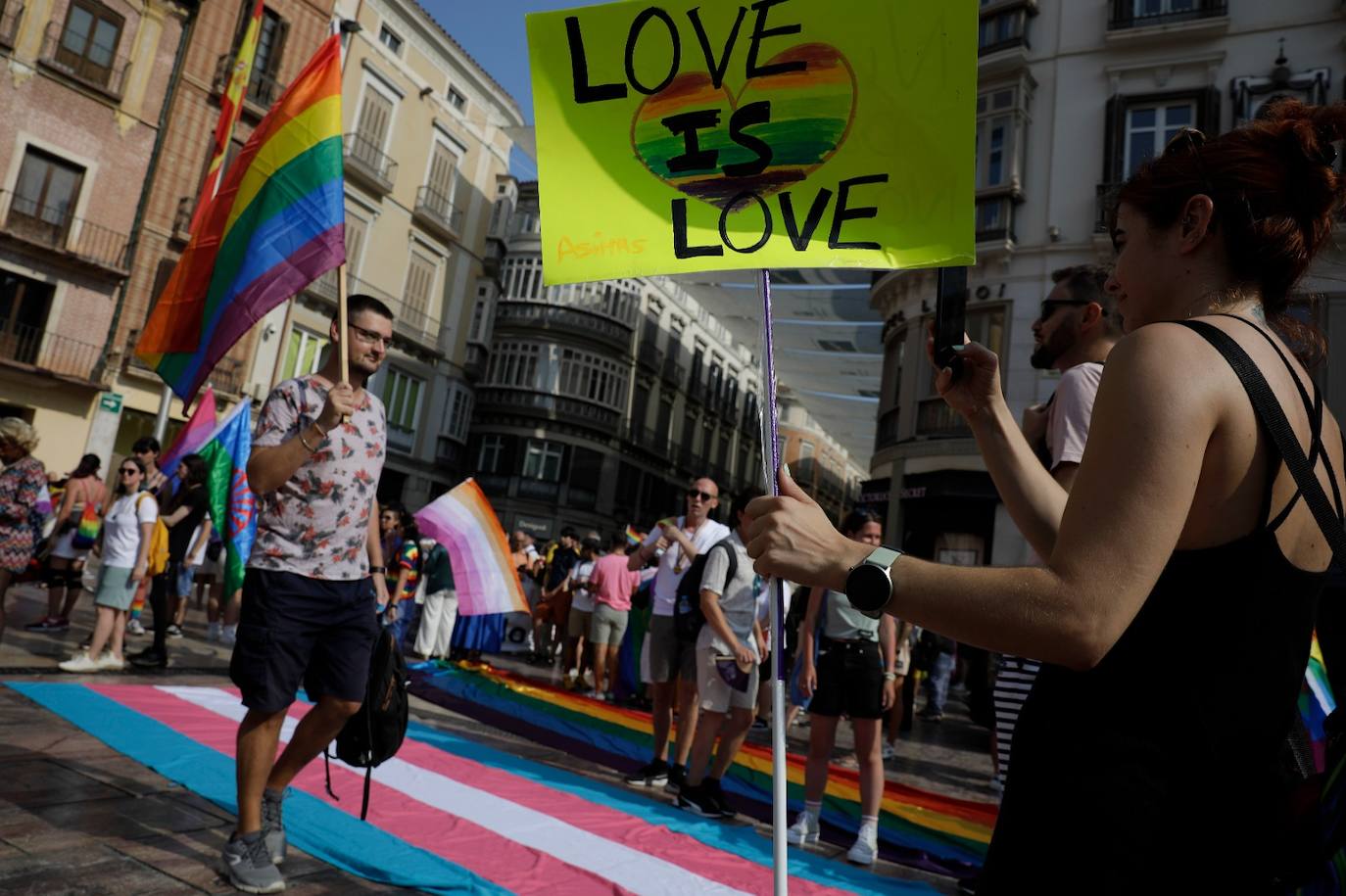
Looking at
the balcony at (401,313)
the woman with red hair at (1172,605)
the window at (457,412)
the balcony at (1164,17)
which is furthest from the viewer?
the window at (457,412)

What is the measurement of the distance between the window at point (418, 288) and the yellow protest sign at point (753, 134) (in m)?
28.2

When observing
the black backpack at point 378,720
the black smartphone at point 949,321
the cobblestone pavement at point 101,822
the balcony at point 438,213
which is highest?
the balcony at point 438,213

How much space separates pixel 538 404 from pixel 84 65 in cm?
1787

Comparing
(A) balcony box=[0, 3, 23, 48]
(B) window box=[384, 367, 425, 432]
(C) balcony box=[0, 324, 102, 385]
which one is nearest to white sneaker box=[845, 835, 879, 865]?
(C) balcony box=[0, 324, 102, 385]

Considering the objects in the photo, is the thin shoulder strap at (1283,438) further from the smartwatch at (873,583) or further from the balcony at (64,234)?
the balcony at (64,234)

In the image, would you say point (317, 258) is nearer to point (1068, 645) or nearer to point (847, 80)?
point (847, 80)

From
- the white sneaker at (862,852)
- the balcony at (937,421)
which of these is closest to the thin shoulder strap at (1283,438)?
the white sneaker at (862,852)

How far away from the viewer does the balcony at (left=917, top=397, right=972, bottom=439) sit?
17.7m

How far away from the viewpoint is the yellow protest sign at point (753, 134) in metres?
1.96

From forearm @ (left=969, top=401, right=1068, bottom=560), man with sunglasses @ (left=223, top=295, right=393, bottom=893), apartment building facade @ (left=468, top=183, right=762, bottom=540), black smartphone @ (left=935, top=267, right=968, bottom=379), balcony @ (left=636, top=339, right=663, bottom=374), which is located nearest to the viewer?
forearm @ (left=969, top=401, right=1068, bottom=560)

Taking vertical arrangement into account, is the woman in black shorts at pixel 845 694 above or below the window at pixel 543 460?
below

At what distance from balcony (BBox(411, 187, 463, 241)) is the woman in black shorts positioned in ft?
86.2

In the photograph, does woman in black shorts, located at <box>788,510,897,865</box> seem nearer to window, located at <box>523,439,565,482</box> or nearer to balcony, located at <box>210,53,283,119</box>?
balcony, located at <box>210,53,283,119</box>

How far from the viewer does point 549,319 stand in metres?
36.0
